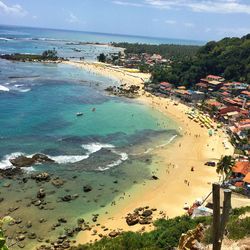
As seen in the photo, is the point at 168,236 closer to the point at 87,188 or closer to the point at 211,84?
the point at 87,188

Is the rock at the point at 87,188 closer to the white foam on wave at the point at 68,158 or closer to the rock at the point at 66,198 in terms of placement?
the rock at the point at 66,198

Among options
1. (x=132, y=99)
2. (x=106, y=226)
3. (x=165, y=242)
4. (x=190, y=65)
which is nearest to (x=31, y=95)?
(x=132, y=99)

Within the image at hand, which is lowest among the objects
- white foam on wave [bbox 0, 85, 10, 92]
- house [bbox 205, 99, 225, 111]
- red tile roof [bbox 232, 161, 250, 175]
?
white foam on wave [bbox 0, 85, 10, 92]

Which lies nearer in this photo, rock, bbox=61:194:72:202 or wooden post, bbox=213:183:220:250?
wooden post, bbox=213:183:220:250

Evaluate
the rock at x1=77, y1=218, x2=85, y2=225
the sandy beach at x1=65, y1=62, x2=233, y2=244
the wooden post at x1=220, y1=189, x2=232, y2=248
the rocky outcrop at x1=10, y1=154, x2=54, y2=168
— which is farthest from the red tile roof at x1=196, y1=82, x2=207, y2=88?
the wooden post at x1=220, y1=189, x2=232, y2=248

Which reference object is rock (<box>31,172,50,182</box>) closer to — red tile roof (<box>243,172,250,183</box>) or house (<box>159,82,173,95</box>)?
red tile roof (<box>243,172,250,183</box>)

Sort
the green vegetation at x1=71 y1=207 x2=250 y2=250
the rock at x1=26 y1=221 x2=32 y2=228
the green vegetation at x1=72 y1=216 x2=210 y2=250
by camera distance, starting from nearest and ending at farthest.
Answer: the green vegetation at x1=71 y1=207 x2=250 y2=250 < the green vegetation at x1=72 y1=216 x2=210 y2=250 < the rock at x1=26 y1=221 x2=32 y2=228

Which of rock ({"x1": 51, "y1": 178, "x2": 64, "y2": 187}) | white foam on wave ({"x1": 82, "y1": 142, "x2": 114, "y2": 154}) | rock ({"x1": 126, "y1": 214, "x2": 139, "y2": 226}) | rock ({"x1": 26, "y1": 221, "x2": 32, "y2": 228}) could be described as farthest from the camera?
white foam on wave ({"x1": 82, "y1": 142, "x2": 114, "y2": 154})
